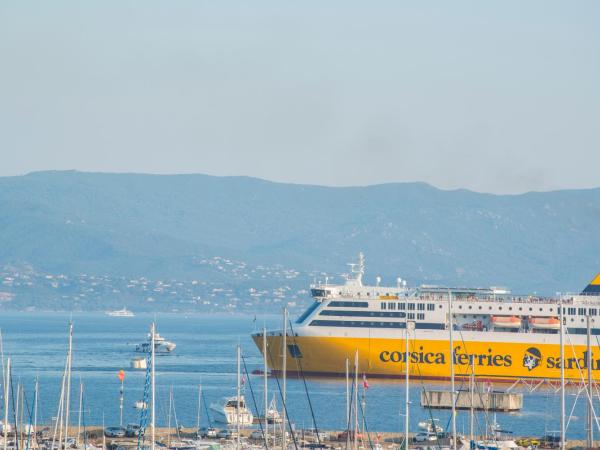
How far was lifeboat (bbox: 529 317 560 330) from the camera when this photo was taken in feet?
271

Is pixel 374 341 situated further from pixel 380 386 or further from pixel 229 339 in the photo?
pixel 229 339

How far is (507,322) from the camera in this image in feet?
272

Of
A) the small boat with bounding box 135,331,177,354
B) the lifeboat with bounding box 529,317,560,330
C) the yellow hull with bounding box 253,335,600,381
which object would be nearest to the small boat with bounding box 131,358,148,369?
→ the small boat with bounding box 135,331,177,354

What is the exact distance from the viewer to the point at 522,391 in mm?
81875

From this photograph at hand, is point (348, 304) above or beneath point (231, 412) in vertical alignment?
above

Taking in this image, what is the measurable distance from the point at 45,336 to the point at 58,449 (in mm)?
113173

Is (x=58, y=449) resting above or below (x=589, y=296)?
below

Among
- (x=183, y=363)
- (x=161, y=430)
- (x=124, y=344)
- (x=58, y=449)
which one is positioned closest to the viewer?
(x=58, y=449)

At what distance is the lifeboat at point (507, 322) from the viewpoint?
83000 mm

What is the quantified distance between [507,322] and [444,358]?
401 cm

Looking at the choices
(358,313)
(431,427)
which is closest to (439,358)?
(358,313)

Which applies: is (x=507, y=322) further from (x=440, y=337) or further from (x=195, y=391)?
(x=195, y=391)

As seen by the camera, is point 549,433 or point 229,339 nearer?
point 549,433

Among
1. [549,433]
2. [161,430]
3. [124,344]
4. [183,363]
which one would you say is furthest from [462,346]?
[124,344]
